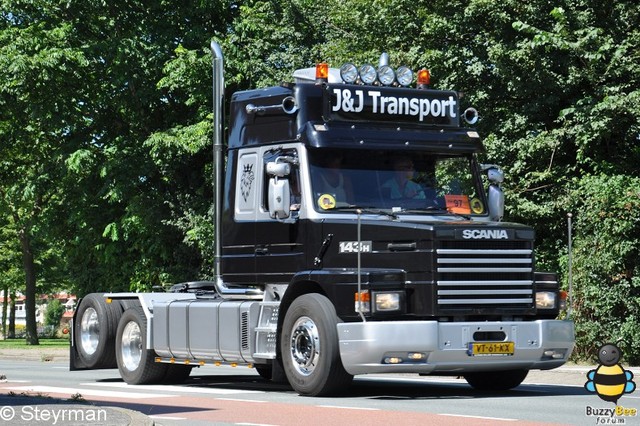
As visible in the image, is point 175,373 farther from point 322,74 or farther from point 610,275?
point 610,275

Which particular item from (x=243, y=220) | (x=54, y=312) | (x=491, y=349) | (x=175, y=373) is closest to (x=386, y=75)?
(x=243, y=220)

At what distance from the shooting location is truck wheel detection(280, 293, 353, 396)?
1521 centimetres

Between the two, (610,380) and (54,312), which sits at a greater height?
(610,380)

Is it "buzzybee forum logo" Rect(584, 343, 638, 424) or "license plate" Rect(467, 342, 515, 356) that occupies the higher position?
"license plate" Rect(467, 342, 515, 356)

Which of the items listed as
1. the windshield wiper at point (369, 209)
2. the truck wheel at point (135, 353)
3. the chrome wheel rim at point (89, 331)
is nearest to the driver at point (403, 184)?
the windshield wiper at point (369, 209)

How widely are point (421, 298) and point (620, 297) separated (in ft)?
32.5

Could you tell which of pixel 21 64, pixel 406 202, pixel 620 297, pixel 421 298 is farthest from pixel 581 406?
pixel 21 64

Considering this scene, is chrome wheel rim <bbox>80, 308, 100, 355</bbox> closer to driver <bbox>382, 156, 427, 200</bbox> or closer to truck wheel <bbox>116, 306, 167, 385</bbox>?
truck wheel <bbox>116, 306, 167, 385</bbox>

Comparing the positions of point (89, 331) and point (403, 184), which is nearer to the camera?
point (403, 184)

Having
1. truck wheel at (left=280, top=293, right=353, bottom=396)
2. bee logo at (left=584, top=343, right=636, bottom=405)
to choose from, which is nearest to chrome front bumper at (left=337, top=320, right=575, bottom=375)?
truck wheel at (left=280, top=293, right=353, bottom=396)

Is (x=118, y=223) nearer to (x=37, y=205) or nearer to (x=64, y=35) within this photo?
(x=64, y=35)

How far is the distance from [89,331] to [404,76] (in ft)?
21.5

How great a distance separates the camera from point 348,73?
16953 millimetres

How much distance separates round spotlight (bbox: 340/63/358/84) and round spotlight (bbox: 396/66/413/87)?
2.13 feet
